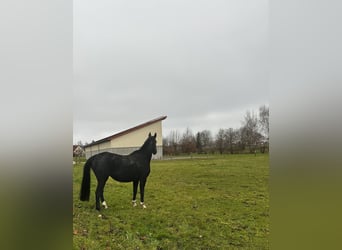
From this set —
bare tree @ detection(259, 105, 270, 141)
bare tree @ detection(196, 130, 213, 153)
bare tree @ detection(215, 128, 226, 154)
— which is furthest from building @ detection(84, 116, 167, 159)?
bare tree @ detection(259, 105, 270, 141)

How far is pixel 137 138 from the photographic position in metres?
2.14

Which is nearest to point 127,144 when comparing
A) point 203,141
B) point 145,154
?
point 145,154

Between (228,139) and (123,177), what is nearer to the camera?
(228,139)

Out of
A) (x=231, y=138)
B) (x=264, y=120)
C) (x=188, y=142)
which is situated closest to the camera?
(x=264, y=120)

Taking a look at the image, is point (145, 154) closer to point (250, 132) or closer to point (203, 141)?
point (203, 141)

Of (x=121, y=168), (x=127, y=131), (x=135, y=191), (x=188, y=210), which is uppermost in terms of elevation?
(x=127, y=131)

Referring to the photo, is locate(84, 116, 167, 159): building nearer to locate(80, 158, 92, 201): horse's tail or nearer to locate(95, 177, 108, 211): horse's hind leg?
locate(80, 158, 92, 201): horse's tail

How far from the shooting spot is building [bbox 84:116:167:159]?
2100 millimetres

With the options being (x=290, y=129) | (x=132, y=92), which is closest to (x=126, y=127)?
(x=132, y=92)

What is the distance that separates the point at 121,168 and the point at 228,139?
761mm

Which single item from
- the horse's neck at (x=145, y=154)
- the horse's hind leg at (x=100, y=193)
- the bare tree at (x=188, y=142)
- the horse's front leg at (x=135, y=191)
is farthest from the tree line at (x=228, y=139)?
the horse's hind leg at (x=100, y=193)

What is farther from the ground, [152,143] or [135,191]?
[152,143]

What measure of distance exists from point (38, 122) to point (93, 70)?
499mm

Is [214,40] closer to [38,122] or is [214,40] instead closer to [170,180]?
[170,180]
